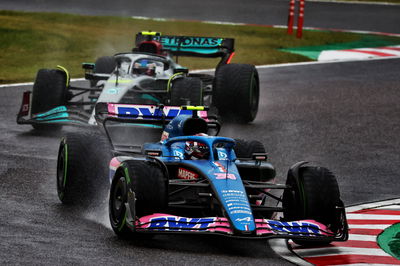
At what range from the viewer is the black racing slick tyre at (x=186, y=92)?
54.3 ft

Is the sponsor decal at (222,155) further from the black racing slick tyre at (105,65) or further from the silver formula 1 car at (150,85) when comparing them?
the black racing slick tyre at (105,65)

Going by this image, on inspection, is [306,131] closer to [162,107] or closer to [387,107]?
[387,107]

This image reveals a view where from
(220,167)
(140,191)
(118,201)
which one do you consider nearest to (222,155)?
(220,167)

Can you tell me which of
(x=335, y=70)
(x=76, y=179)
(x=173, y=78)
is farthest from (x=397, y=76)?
(x=76, y=179)

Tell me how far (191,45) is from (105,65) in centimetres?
176

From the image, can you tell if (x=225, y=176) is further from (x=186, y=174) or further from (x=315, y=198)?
(x=315, y=198)

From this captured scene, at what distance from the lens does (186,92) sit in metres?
16.6

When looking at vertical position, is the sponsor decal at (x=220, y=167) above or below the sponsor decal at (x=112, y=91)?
above

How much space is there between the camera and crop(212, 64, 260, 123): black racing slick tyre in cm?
1800

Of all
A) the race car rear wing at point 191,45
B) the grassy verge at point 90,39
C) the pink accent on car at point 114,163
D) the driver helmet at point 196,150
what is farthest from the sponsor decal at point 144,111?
the grassy verge at point 90,39

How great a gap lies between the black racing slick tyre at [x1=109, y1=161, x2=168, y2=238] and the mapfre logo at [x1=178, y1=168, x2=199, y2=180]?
0.59 m

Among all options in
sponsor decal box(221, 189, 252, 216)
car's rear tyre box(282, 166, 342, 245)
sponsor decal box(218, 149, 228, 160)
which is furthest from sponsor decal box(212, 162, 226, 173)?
car's rear tyre box(282, 166, 342, 245)

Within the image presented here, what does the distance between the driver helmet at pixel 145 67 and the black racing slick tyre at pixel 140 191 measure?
8.01m

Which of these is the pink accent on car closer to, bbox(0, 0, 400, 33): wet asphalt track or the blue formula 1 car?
the blue formula 1 car
